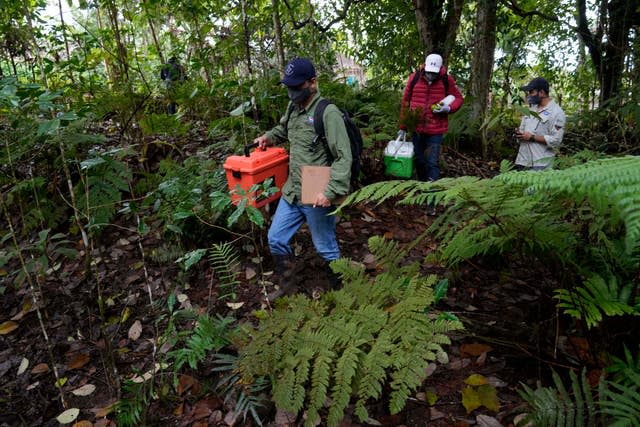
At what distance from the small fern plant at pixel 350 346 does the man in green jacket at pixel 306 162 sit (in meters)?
0.98

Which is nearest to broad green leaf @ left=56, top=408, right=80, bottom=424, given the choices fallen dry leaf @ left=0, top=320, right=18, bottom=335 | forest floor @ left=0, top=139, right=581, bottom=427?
forest floor @ left=0, top=139, right=581, bottom=427

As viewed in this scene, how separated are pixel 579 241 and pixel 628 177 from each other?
36.9 inches

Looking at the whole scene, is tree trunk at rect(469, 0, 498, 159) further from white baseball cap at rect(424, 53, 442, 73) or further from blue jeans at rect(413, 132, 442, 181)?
white baseball cap at rect(424, 53, 442, 73)

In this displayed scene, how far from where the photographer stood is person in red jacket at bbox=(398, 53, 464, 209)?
4.96 metres

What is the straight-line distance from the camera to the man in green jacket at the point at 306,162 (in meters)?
3.02

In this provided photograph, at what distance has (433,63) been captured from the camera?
191 inches

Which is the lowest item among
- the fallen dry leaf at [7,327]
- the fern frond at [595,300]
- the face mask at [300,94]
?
the fallen dry leaf at [7,327]

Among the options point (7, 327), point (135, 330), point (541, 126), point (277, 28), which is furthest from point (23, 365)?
point (541, 126)

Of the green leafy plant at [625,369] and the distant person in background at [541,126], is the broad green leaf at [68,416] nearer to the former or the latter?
the green leafy plant at [625,369]

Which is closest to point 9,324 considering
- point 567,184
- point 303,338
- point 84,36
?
point 303,338

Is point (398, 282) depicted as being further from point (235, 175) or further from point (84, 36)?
point (84, 36)

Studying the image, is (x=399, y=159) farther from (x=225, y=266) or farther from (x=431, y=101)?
(x=225, y=266)

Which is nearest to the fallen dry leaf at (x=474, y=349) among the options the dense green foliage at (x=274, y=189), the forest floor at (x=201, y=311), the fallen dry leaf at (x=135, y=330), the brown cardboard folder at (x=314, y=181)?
the forest floor at (x=201, y=311)

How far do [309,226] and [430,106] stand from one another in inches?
105
